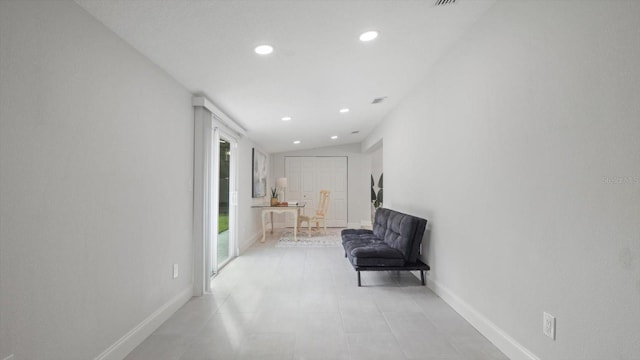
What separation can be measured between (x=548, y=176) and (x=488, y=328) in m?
1.25

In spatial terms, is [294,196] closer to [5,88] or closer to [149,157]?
[149,157]

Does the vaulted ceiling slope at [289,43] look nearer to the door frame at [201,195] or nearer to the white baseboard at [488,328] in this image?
the door frame at [201,195]

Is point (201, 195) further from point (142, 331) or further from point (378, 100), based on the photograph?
point (378, 100)

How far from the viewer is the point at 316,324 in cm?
272

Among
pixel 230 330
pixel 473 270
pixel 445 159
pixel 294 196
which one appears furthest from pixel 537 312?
pixel 294 196

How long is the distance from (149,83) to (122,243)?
1.22 metres

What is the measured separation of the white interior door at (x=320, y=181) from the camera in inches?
378

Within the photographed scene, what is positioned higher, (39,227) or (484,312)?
(39,227)

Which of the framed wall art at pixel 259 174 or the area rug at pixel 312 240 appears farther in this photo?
the framed wall art at pixel 259 174

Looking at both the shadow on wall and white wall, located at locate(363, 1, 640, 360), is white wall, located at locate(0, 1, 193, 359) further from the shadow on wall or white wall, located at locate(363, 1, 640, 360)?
the shadow on wall

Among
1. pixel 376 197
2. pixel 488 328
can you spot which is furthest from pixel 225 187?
pixel 376 197

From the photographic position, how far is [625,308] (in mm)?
1382

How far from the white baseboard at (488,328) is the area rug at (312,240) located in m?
3.50

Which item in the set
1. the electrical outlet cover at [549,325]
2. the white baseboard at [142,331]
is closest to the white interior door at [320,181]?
the white baseboard at [142,331]
